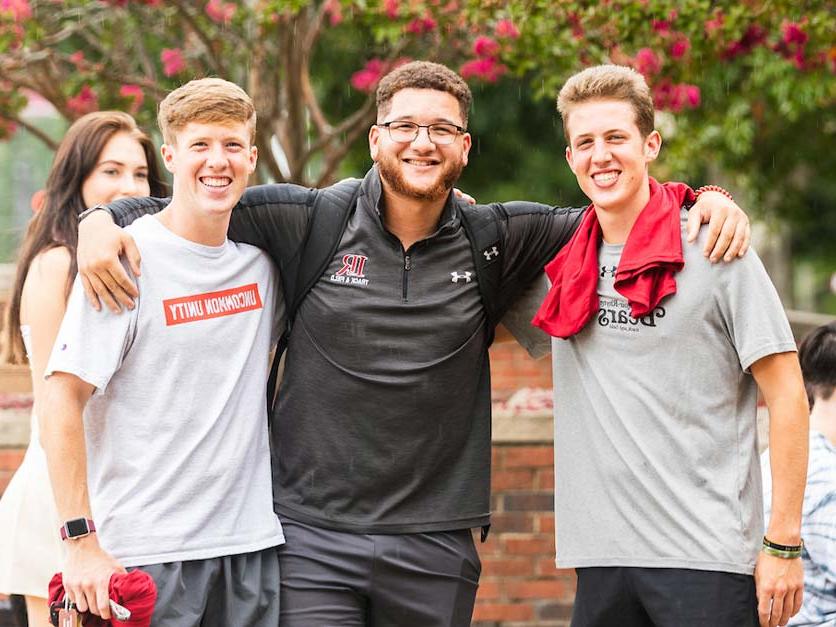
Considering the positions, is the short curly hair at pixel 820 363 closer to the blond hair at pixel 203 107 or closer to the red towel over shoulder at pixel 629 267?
the red towel over shoulder at pixel 629 267

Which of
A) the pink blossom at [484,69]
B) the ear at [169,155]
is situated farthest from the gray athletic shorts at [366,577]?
the pink blossom at [484,69]

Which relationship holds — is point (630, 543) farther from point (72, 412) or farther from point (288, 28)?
point (288, 28)

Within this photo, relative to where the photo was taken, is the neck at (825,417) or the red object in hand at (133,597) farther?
the neck at (825,417)

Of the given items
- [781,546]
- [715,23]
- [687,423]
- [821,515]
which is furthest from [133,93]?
[781,546]

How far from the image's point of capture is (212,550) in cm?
366

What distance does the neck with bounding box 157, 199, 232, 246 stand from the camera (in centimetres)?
374

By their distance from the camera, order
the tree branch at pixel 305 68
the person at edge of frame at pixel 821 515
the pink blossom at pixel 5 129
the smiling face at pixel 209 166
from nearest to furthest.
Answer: the smiling face at pixel 209 166, the person at edge of frame at pixel 821 515, the tree branch at pixel 305 68, the pink blossom at pixel 5 129

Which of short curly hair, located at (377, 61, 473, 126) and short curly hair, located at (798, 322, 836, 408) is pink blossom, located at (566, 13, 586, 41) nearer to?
short curly hair, located at (377, 61, 473, 126)

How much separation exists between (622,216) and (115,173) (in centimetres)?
198

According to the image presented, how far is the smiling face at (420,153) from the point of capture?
398cm

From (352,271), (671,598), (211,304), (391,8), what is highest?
(391,8)

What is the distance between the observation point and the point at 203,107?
374 cm

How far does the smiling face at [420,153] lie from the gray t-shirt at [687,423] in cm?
70

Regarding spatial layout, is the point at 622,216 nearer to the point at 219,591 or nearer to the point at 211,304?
the point at 211,304
